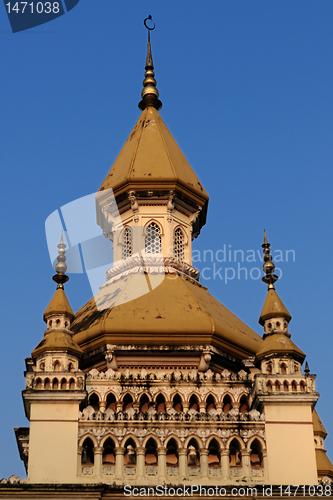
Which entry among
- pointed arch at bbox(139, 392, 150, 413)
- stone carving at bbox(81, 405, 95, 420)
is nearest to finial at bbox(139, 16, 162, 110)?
pointed arch at bbox(139, 392, 150, 413)

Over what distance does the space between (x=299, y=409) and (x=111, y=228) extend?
10.3 meters

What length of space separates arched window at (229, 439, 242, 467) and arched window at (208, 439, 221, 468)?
304 millimetres

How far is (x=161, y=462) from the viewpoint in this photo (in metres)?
18.6

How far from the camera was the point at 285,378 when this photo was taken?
19531 mm

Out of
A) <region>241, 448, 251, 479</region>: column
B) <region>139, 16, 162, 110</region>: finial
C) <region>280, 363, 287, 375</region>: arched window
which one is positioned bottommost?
<region>241, 448, 251, 479</region>: column

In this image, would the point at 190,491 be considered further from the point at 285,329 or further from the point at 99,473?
the point at 285,329

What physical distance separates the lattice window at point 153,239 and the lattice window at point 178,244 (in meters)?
0.50

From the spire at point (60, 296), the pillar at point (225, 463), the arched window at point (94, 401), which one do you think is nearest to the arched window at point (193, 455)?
the pillar at point (225, 463)

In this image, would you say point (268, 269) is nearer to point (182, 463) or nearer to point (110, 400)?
point (110, 400)

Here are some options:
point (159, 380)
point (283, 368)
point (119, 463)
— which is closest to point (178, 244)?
point (159, 380)

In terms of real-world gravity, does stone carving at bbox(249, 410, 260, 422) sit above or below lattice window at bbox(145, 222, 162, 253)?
below

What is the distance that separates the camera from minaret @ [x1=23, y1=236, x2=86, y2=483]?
1834cm

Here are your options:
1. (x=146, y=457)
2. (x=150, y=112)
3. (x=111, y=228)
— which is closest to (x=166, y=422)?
(x=146, y=457)

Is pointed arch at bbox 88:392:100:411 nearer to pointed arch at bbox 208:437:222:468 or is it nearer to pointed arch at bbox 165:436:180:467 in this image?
pointed arch at bbox 165:436:180:467
